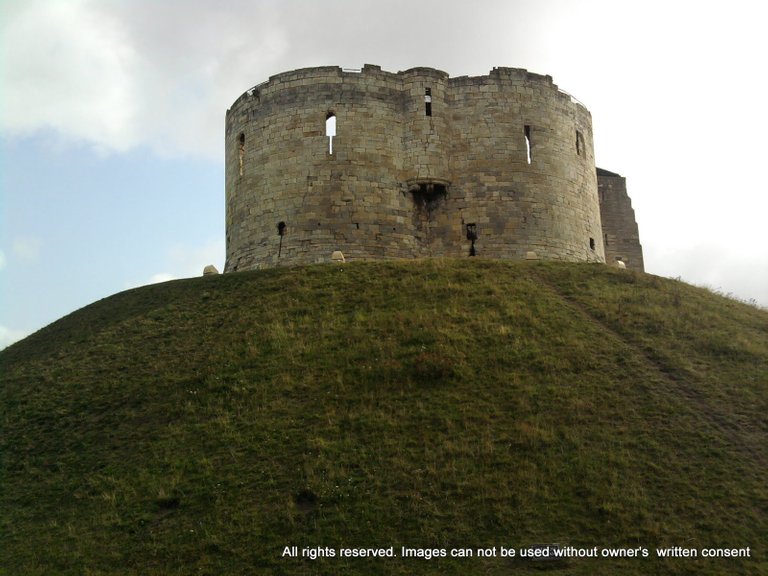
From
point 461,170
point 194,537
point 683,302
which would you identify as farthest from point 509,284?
point 194,537

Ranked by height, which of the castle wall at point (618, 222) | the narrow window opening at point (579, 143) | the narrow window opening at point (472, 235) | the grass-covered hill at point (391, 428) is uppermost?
the narrow window opening at point (579, 143)

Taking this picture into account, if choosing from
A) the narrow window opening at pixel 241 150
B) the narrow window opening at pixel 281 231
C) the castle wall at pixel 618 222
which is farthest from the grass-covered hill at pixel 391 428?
the castle wall at pixel 618 222

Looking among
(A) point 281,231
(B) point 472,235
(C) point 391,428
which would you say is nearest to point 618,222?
(B) point 472,235

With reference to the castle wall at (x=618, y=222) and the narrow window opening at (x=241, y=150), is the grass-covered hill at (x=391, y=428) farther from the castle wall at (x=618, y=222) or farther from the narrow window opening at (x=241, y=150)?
the castle wall at (x=618, y=222)

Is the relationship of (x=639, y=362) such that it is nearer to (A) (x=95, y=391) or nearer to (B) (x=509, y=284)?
(B) (x=509, y=284)

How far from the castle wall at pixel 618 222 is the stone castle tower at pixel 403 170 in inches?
211

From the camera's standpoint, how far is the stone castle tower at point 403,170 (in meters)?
28.4

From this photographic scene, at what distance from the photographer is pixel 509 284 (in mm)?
24109

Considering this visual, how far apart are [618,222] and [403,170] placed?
12074 mm

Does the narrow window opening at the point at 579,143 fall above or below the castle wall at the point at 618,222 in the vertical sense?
above

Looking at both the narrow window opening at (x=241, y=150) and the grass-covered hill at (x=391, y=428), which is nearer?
the grass-covered hill at (x=391, y=428)

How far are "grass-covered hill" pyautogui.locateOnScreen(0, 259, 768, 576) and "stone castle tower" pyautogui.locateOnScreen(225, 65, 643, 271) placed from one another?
148 inches

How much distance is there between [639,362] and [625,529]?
6404 mm

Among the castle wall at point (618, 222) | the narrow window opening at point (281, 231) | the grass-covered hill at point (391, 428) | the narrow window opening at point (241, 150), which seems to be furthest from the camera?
the castle wall at point (618, 222)
